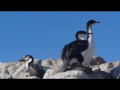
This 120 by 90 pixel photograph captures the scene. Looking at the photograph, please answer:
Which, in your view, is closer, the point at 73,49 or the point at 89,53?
the point at 73,49

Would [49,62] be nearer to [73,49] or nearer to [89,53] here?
[89,53]

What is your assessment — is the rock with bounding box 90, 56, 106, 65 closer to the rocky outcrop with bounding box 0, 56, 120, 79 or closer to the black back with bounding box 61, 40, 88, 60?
the rocky outcrop with bounding box 0, 56, 120, 79

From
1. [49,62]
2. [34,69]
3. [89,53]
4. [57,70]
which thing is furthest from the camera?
[49,62]

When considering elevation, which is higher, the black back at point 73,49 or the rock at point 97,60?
the black back at point 73,49

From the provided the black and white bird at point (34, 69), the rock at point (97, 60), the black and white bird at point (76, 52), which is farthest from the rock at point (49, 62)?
the black and white bird at point (76, 52)

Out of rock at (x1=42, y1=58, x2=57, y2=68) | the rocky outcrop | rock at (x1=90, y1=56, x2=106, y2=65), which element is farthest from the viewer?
rock at (x1=42, y1=58, x2=57, y2=68)

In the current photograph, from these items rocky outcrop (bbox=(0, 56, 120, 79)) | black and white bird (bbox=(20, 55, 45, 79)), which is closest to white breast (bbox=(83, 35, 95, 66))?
rocky outcrop (bbox=(0, 56, 120, 79))

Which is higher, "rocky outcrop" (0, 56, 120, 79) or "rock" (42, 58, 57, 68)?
"rocky outcrop" (0, 56, 120, 79)

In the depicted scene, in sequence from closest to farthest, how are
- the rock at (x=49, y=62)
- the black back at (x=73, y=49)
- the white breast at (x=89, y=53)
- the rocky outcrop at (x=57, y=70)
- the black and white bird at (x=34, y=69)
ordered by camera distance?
the rocky outcrop at (x=57, y=70) < the black back at (x=73, y=49) < the white breast at (x=89, y=53) < the black and white bird at (x=34, y=69) < the rock at (x=49, y=62)

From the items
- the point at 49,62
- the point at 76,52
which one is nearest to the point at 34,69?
the point at 49,62

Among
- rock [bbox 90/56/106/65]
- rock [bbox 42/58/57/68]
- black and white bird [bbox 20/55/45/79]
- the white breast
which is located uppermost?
the white breast

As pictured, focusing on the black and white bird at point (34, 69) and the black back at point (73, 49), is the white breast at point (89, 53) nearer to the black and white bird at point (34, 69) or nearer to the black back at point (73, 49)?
the black back at point (73, 49)

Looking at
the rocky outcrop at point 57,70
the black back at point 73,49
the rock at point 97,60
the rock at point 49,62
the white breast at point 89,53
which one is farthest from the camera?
the rock at point 49,62
